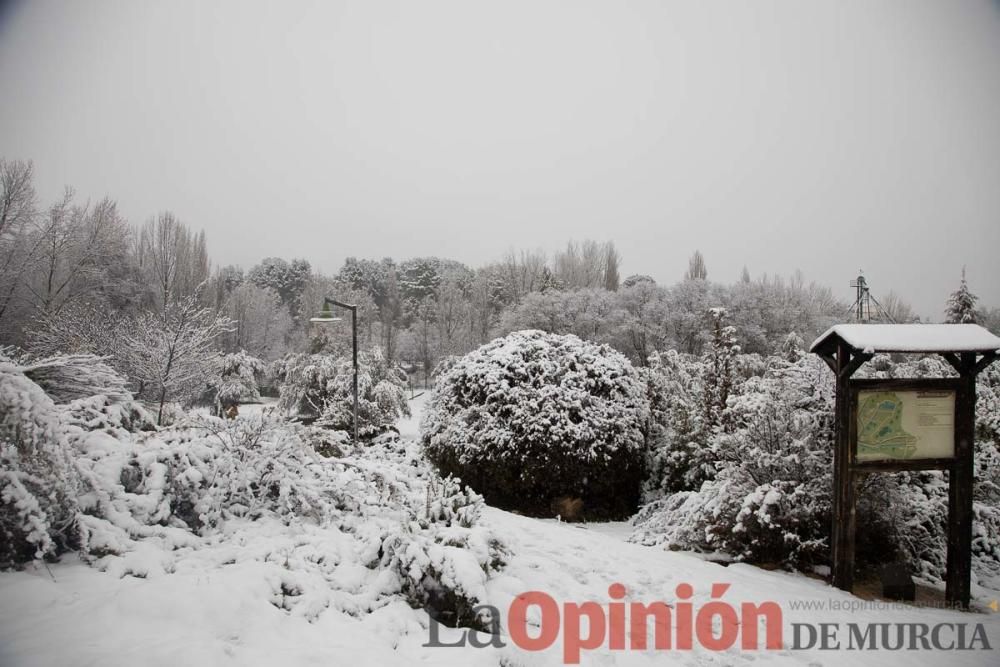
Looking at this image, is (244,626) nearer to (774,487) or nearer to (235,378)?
(774,487)

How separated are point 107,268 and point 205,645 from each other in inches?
824

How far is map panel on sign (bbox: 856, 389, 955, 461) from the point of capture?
4.93 meters

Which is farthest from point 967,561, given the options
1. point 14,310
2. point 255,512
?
point 14,310

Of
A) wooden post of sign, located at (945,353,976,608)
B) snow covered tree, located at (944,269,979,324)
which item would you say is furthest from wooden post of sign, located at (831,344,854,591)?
snow covered tree, located at (944,269,979,324)

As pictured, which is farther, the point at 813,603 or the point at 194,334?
the point at 194,334

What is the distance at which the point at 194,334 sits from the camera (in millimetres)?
11641

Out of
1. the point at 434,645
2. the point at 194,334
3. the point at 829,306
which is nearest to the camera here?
the point at 434,645

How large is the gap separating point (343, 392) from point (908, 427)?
12055 millimetres

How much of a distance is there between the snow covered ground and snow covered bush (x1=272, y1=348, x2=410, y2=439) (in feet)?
29.6

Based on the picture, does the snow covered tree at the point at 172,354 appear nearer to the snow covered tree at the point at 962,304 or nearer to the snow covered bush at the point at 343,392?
the snow covered bush at the point at 343,392

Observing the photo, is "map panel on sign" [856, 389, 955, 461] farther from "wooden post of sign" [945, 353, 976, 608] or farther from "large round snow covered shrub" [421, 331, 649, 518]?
"large round snow covered shrub" [421, 331, 649, 518]

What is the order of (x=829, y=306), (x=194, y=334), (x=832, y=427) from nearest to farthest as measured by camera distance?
(x=832, y=427), (x=194, y=334), (x=829, y=306)

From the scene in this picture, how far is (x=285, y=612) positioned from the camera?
3160mm

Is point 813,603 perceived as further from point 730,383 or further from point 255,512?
point 255,512
